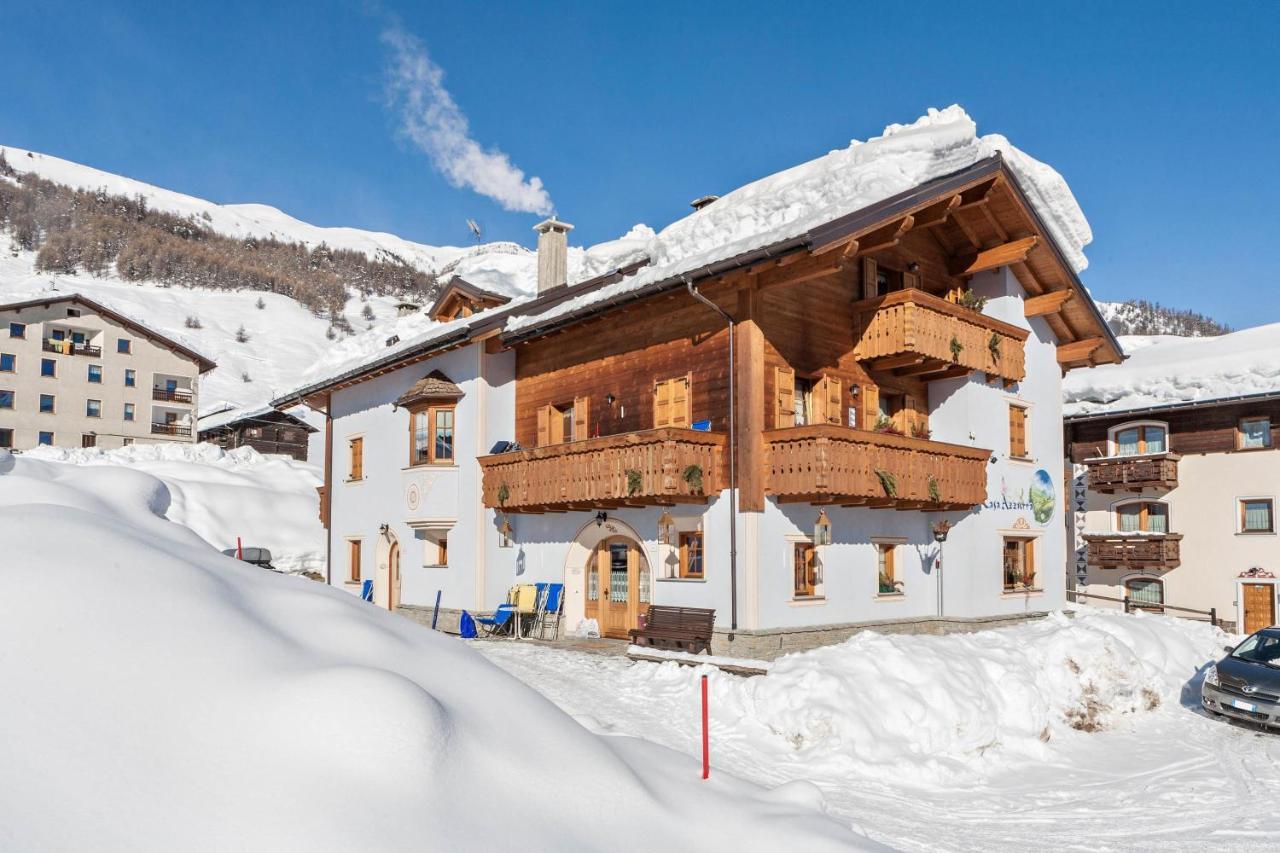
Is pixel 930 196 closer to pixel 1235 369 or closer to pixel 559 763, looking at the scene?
pixel 559 763

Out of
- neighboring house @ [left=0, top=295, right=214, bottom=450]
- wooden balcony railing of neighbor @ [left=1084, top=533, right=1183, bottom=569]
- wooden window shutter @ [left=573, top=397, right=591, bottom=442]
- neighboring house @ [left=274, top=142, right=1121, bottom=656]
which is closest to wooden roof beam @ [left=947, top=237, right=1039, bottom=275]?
neighboring house @ [left=274, top=142, right=1121, bottom=656]

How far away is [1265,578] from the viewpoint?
91.8ft

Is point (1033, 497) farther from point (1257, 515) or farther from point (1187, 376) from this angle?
point (1187, 376)

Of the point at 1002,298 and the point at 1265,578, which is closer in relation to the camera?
the point at 1002,298

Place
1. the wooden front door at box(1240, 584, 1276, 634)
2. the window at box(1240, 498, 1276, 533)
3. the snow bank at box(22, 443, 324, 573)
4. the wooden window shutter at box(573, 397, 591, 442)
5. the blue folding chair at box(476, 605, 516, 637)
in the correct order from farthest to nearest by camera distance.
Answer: the snow bank at box(22, 443, 324, 573)
the window at box(1240, 498, 1276, 533)
the wooden front door at box(1240, 584, 1276, 634)
the wooden window shutter at box(573, 397, 591, 442)
the blue folding chair at box(476, 605, 516, 637)

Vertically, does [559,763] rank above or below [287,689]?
below

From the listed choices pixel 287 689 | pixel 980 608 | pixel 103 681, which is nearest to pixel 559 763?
pixel 287 689

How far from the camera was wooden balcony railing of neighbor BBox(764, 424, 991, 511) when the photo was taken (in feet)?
50.8

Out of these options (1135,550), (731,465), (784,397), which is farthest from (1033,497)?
(1135,550)

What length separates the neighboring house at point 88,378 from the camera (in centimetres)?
5669

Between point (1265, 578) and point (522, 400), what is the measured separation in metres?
22.6

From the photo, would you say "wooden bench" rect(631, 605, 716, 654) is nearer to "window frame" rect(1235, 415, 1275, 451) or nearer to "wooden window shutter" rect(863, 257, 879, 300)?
"wooden window shutter" rect(863, 257, 879, 300)

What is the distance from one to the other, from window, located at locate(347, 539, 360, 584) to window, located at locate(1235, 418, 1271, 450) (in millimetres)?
26245

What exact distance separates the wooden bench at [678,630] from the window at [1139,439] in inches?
826
